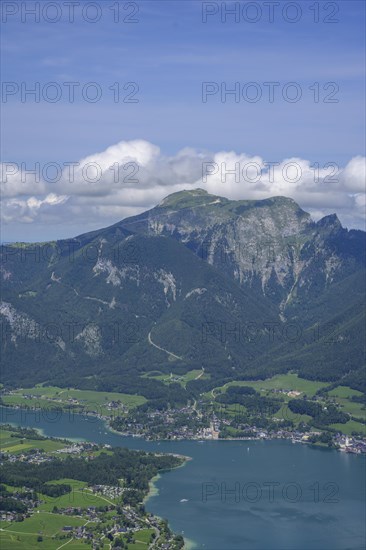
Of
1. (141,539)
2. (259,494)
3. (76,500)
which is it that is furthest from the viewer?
(259,494)

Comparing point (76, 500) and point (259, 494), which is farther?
point (259, 494)

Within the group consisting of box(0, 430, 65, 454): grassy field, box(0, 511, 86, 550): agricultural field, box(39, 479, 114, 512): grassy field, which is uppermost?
box(0, 430, 65, 454): grassy field

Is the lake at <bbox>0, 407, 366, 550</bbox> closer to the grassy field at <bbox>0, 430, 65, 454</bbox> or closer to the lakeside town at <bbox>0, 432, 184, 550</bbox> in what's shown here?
the lakeside town at <bbox>0, 432, 184, 550</bbox>

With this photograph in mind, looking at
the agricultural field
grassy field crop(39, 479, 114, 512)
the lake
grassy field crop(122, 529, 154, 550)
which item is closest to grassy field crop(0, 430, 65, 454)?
the lake

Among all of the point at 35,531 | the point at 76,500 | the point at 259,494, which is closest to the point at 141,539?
the point at 35,531

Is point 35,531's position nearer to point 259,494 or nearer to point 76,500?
point 76,500

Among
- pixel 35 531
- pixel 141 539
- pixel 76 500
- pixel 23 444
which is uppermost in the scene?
pixel 23 444

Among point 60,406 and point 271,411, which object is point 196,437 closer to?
point 271,411
